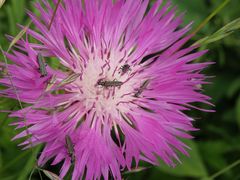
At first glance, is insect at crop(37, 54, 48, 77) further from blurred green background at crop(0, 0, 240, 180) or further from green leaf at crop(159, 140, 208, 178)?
green leaf at crop(159, 140, 208, 178)

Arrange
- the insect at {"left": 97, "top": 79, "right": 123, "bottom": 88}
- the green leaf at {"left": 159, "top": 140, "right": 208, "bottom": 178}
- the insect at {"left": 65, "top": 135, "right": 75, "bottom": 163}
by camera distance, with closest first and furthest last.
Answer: the insect at {"left": 65, "top": 135, "right": 75, "bottom": 163}
the insect at {"left": 97, "top": 79, "right": 123, "bottom": 88}
the green leaf at {"left": 159, "top": 140, "right": 208, "bottom": 178}

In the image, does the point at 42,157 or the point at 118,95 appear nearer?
the point at 42,157

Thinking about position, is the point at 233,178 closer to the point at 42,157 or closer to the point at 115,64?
the point at 115,64

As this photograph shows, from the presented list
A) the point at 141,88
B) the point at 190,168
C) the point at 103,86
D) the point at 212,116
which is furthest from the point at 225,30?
the point at 212,116

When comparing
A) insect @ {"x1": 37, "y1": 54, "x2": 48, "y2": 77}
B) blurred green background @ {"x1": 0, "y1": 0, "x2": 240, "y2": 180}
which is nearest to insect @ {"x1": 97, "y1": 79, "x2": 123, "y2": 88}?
insect @ {"x1": 37, "y1": 54, "x2": 48, "y2": 77}

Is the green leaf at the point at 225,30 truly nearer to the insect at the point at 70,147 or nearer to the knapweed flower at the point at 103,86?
the knapweed flower at the point at 103,86

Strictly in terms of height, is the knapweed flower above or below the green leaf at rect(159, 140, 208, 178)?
above

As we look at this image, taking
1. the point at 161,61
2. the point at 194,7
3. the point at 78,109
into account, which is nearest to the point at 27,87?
the point at 78,109
